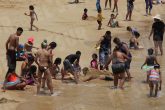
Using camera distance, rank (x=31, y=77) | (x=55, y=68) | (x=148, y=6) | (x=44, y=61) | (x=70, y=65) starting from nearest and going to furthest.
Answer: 1. (x=44, y=61)
2. (x=31, y=77)
3. (x=70, y=65)
4. (x=55, y=68)
5. (x=148, y=6)

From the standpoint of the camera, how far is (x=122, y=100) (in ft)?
40.9

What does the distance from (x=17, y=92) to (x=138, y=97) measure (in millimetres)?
3186

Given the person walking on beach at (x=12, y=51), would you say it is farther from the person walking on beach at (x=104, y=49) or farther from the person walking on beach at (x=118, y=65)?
the person walking on beach at (x=104, y=49)

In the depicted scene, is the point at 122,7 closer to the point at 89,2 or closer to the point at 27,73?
the point at 89,2

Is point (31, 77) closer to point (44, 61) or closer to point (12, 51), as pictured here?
point (12, 51)

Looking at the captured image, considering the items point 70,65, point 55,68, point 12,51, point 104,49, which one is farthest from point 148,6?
point 12,51

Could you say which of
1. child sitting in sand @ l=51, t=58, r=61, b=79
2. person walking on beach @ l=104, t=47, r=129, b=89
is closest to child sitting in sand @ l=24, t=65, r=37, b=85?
child sitting in sand @ l=51, t=58, r=61, b=79

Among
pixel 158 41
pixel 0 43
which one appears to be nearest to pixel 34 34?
pixel 0 43

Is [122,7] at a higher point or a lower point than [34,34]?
higher

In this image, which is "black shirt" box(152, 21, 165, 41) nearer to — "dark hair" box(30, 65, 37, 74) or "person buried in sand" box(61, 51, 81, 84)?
"person buried in sand" box(61, 51, 81, 84)

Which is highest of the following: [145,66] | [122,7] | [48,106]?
[122,7]

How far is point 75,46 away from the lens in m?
20.0

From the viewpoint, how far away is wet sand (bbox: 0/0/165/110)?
12.0 metres

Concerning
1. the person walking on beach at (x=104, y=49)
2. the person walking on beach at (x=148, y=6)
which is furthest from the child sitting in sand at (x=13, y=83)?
the person walking on beach at (x=148, y=6)
